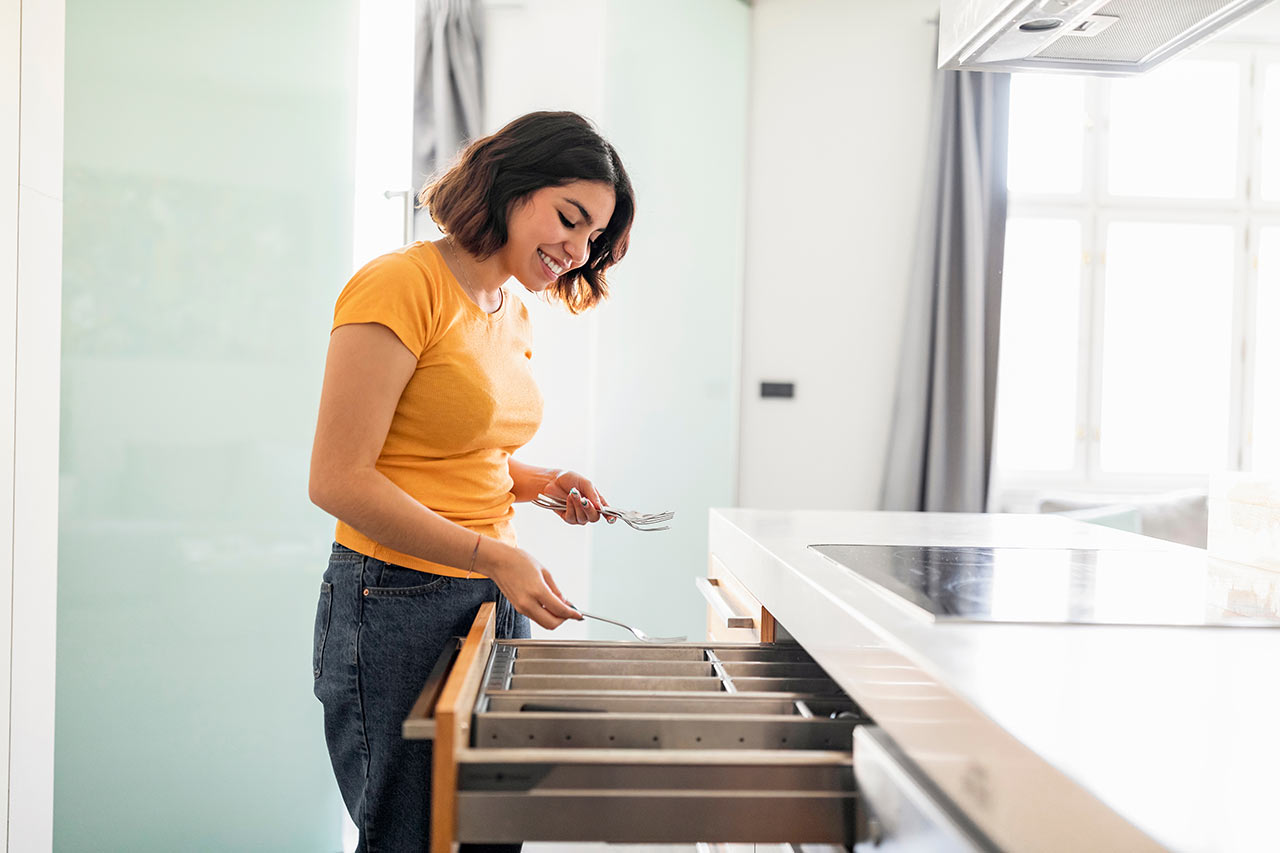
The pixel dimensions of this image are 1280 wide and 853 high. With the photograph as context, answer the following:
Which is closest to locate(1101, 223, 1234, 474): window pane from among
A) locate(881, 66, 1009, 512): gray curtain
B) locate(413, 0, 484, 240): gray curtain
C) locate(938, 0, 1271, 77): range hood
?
locate(881, 66, 1009, 512): gray curtain

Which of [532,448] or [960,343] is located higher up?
[960,343]

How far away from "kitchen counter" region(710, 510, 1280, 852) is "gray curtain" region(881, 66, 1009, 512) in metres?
2.57

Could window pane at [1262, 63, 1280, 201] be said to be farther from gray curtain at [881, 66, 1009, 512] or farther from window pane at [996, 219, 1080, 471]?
gray curtain at [881, 66, 1009, 512]

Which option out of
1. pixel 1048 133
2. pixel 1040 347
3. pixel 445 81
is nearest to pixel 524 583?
pixel 445 81

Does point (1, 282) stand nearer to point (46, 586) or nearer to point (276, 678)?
point (46, 586)

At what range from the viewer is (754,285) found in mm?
3688

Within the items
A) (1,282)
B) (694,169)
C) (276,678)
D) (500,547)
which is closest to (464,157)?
(500,547)

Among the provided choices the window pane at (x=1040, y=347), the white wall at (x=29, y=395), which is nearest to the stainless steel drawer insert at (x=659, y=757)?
the white wall at (x=29, y=395)

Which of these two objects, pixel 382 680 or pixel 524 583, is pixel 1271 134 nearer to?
pixel 524 583

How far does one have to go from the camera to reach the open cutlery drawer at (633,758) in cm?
77

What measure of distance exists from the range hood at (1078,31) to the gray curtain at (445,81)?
5.78ft

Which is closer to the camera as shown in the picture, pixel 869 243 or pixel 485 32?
pixel 485 32

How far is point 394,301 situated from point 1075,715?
82cm

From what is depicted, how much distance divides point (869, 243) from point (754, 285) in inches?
18.4
